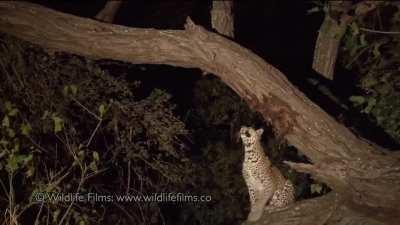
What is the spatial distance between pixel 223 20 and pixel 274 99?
2.16 metres

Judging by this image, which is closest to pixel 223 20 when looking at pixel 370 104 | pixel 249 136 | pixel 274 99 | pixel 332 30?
pixel 332 30

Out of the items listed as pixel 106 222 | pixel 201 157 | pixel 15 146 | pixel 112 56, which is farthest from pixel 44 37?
pixel 201 157

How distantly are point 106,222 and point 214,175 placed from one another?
1.71m

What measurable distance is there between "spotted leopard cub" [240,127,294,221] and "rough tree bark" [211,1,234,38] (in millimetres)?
1568

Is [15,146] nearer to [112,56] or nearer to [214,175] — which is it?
[112,56]

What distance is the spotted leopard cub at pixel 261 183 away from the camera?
18.4 feet

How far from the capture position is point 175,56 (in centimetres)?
548

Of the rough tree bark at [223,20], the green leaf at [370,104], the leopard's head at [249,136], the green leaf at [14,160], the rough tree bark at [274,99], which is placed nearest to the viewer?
the rough tree bark at [274,99]

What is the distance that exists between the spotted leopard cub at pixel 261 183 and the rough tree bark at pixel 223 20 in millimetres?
1568

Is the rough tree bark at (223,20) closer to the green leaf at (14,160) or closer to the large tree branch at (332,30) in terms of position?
the large tree branch at (332,30)

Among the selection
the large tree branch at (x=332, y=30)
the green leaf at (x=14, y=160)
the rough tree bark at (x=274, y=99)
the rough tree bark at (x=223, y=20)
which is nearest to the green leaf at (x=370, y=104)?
the large tree branch at (x=332, y=30)

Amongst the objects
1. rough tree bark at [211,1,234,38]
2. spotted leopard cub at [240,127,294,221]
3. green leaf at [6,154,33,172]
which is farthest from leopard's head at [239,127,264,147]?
green leaf at [6,154,33,172]

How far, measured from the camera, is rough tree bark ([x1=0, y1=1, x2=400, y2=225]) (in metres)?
4.62

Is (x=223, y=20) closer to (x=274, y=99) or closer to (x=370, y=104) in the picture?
(x=370, y=104)
